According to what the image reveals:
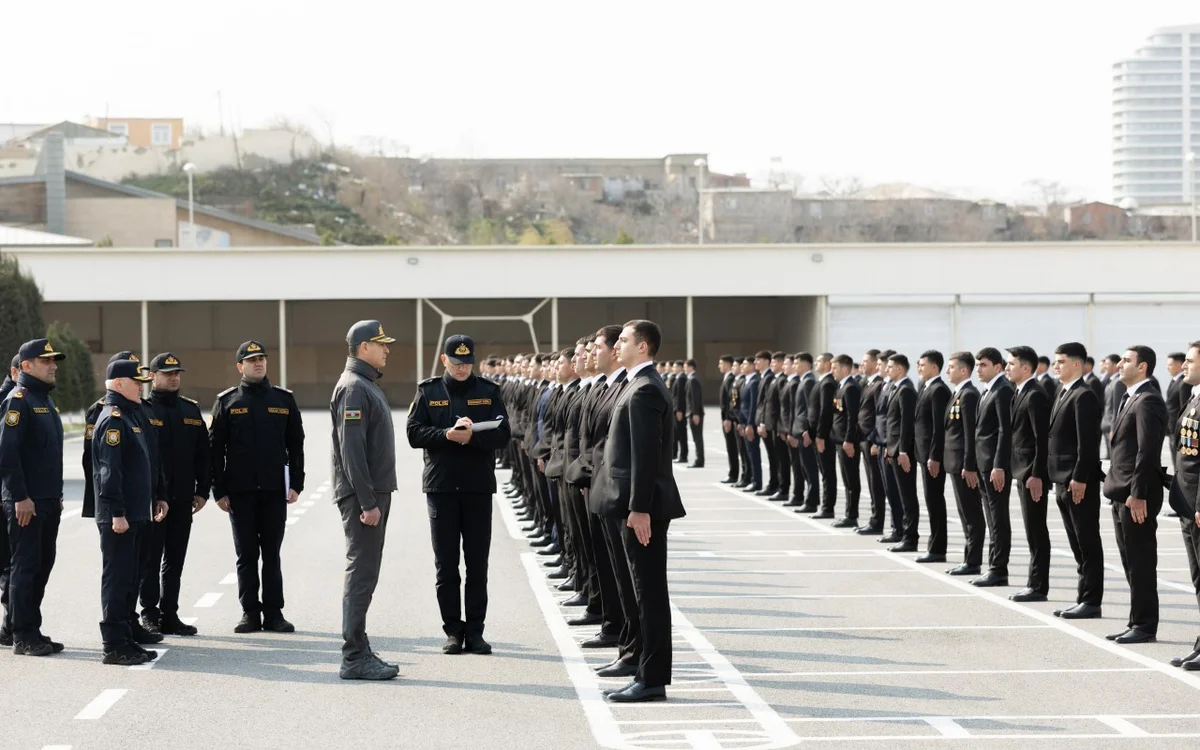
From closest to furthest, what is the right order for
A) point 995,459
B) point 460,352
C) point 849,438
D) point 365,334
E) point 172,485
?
point 365,334 → point 460,352 → point 172,485 → point 995,459 → point 849,438

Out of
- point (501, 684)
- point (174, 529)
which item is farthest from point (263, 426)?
point (501, 684)

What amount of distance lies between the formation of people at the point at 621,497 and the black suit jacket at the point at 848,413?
6542mm

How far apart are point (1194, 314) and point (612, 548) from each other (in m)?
50.6

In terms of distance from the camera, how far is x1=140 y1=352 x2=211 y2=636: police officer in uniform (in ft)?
35.4

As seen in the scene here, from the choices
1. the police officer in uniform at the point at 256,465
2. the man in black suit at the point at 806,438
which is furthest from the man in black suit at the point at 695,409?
the police officer in uniform at the point at 256,465

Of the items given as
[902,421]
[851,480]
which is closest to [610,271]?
[851,480]

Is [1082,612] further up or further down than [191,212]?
further down

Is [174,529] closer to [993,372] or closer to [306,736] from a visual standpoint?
[306,736]

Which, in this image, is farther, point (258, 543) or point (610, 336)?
→ point (258, 543)

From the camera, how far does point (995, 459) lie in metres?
13.2

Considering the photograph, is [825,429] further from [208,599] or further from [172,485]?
[172,485]

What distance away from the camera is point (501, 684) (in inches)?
346

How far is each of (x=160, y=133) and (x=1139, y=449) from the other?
156180 millimetres

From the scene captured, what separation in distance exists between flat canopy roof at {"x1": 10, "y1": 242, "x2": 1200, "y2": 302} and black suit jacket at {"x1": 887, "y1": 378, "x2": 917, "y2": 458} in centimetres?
3883
